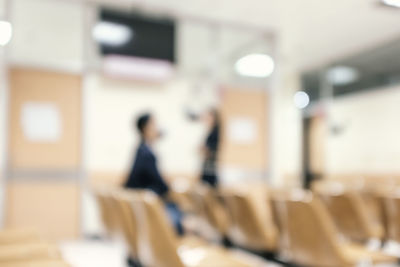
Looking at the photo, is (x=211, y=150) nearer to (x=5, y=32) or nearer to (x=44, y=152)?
(x=44, y=152)

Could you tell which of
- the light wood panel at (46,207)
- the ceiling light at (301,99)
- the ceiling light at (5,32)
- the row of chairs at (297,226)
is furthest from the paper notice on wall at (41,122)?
the ceiling light at (301,99)

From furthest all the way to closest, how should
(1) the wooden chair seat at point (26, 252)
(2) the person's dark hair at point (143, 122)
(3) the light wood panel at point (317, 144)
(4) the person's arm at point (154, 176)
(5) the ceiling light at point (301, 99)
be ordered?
(3) the light wood panel at point (317, 144)
(5) the ceiling light at point (301, 99)
(2) the person's dark hair at point (143, 122)
(4) the person's arm at point (154, 176)
(1) the wooden chair seat at point (26, 252)

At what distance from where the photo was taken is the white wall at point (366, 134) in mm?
7918

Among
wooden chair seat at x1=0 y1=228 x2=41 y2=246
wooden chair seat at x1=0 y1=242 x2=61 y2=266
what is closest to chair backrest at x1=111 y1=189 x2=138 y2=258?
wooden chair seat at x1=0 y1=228 x2=41 y2=246

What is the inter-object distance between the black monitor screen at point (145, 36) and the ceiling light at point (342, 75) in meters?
5.07

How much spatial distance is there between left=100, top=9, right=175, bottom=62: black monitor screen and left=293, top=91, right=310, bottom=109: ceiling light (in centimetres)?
621

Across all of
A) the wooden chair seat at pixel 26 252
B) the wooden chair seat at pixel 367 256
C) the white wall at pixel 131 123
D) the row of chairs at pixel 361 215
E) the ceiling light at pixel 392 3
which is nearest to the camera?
the wooden chair seat at pixel 26 252

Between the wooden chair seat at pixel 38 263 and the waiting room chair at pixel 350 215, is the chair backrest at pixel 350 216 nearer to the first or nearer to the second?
the waiting room chair at pixel 350 215

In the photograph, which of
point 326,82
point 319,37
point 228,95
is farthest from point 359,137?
point 228,95

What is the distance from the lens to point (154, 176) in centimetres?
343

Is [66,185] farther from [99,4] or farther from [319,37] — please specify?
[319,37]

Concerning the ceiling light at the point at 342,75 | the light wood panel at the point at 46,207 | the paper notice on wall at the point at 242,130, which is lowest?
the light wood panel at the point at 46,207

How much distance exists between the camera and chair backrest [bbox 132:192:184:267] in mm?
1983

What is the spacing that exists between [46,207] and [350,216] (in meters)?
3.56
